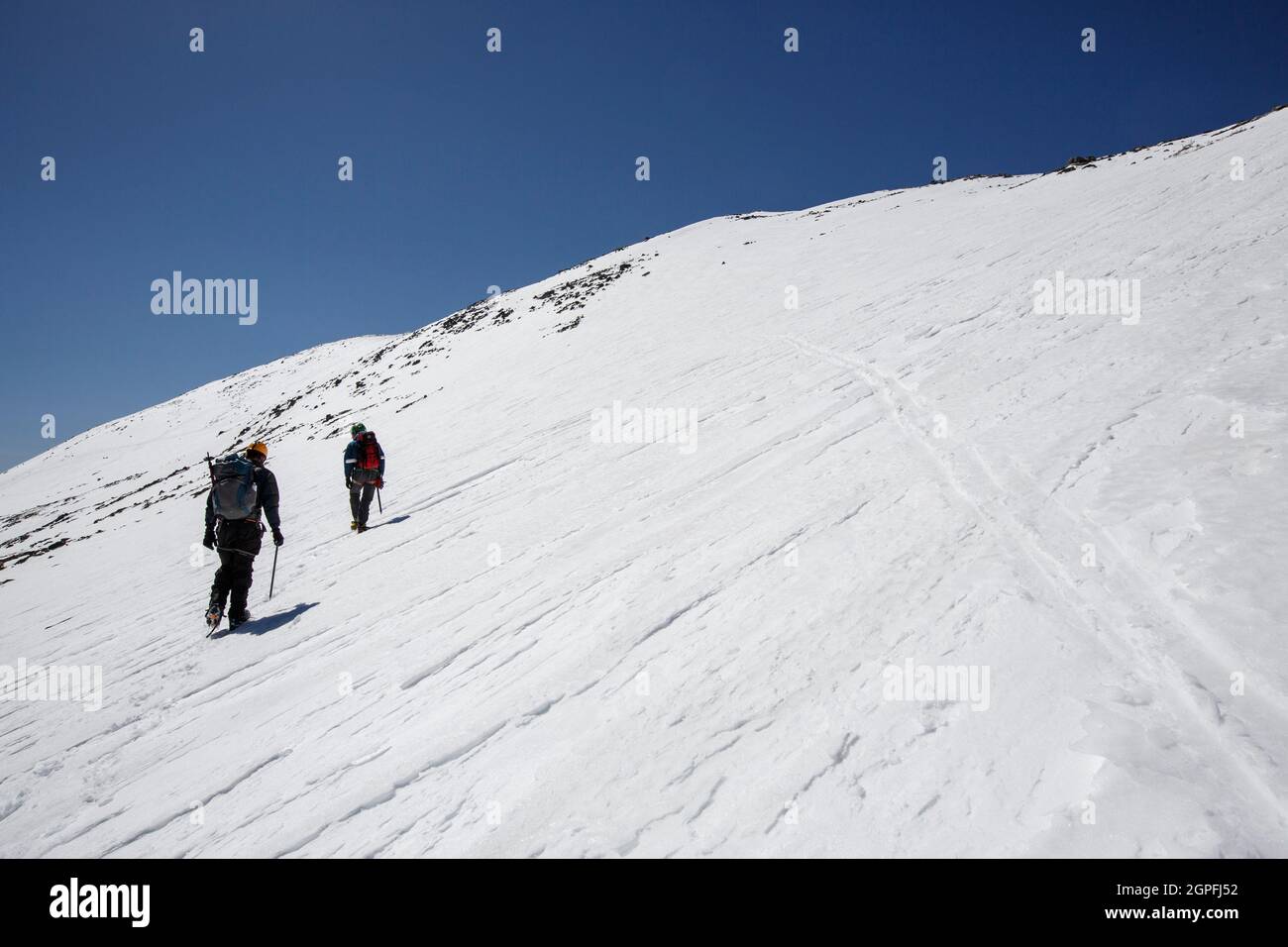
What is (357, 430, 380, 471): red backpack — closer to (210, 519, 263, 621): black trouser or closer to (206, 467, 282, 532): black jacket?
(206, 467, 282, 532): black jacket

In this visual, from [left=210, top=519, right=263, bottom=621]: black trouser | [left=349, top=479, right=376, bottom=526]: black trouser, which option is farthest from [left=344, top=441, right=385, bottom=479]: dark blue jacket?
[left=210, top=519, right=263, bottom=621]: black trouser

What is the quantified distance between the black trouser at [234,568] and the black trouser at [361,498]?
2.89 meters

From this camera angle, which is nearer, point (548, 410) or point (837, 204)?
point (548, 410)

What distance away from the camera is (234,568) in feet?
22.4

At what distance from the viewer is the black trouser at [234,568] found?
678cm

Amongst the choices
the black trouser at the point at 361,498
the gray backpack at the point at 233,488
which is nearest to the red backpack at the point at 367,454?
the black trouser at the point at 361,498

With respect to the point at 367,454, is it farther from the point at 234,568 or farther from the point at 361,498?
the point at 234,568

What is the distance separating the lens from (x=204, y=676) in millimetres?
5684

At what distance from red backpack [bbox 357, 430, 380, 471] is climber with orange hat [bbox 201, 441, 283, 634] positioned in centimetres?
309

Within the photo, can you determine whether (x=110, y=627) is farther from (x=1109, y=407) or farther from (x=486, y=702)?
(x=1109, y=407)

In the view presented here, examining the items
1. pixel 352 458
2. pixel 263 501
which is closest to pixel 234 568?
pixel 263 501

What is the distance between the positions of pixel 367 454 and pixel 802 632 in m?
9.27

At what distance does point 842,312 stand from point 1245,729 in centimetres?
1391
